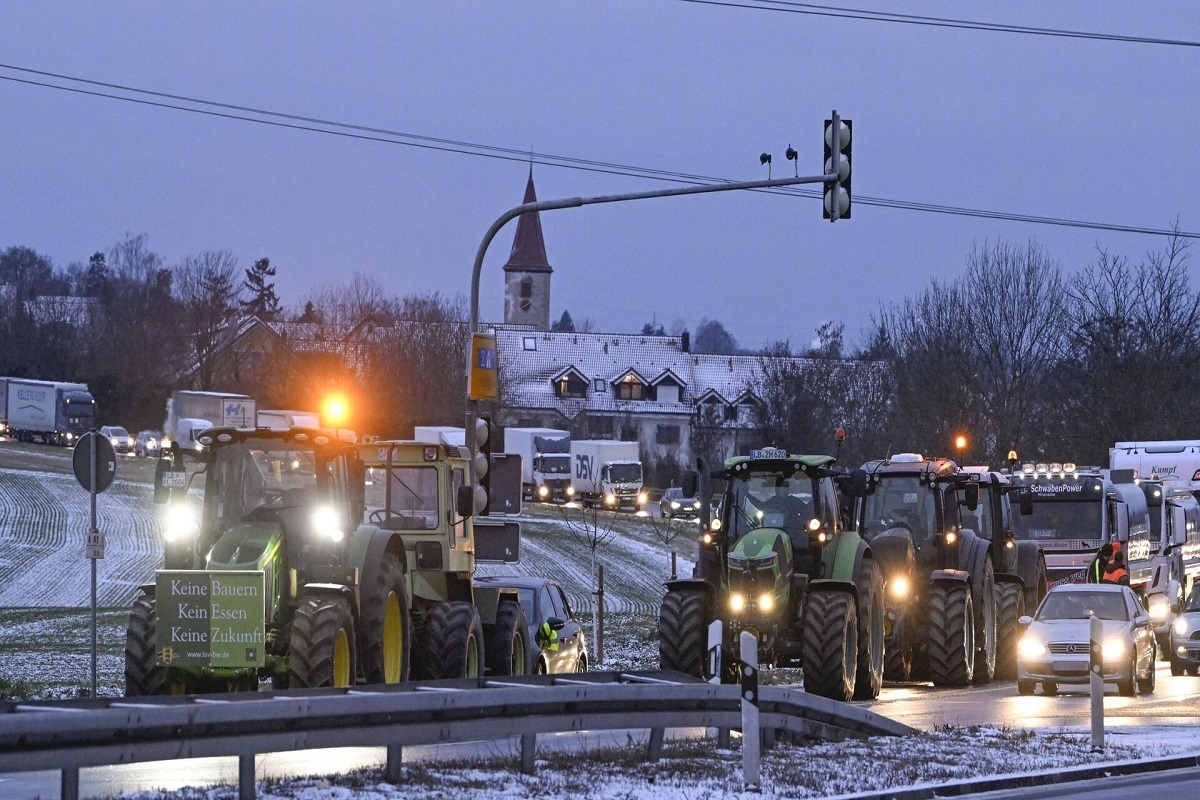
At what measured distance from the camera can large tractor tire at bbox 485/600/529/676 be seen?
21.2 metres

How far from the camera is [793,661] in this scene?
69.5 feet

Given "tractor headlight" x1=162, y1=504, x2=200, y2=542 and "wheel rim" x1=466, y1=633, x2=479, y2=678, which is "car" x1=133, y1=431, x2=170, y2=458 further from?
"tractor headlight" x1=162, y1=504, x2=200, y2=542

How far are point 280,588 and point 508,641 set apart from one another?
19.4 feet

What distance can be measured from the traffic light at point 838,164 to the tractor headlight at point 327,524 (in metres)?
8.83

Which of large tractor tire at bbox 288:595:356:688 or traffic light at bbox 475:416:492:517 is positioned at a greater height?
traffic light at bbox 475:416:492:517

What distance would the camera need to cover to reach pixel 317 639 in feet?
49.1

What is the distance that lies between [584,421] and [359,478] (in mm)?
95965

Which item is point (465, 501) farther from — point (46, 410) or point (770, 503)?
point (46, 410)

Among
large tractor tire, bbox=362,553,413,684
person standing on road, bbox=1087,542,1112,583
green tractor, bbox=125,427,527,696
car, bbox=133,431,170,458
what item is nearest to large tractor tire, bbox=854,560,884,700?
green tractor, bbox=125,427,527,696

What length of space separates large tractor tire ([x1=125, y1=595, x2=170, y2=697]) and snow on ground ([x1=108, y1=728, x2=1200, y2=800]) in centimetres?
421

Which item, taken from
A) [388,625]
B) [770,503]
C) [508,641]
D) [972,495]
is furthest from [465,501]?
[972,495]

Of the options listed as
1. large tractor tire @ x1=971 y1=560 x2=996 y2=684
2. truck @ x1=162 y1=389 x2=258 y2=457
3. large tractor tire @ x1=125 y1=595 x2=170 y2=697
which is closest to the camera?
large tractor tire @ x1=125 y1=595 x2=170 y2=697

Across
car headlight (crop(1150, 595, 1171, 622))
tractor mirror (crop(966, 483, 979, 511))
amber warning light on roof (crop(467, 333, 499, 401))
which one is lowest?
car headlight (crop(1150, 595, 1171, 622))

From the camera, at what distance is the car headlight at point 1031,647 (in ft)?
75.3
